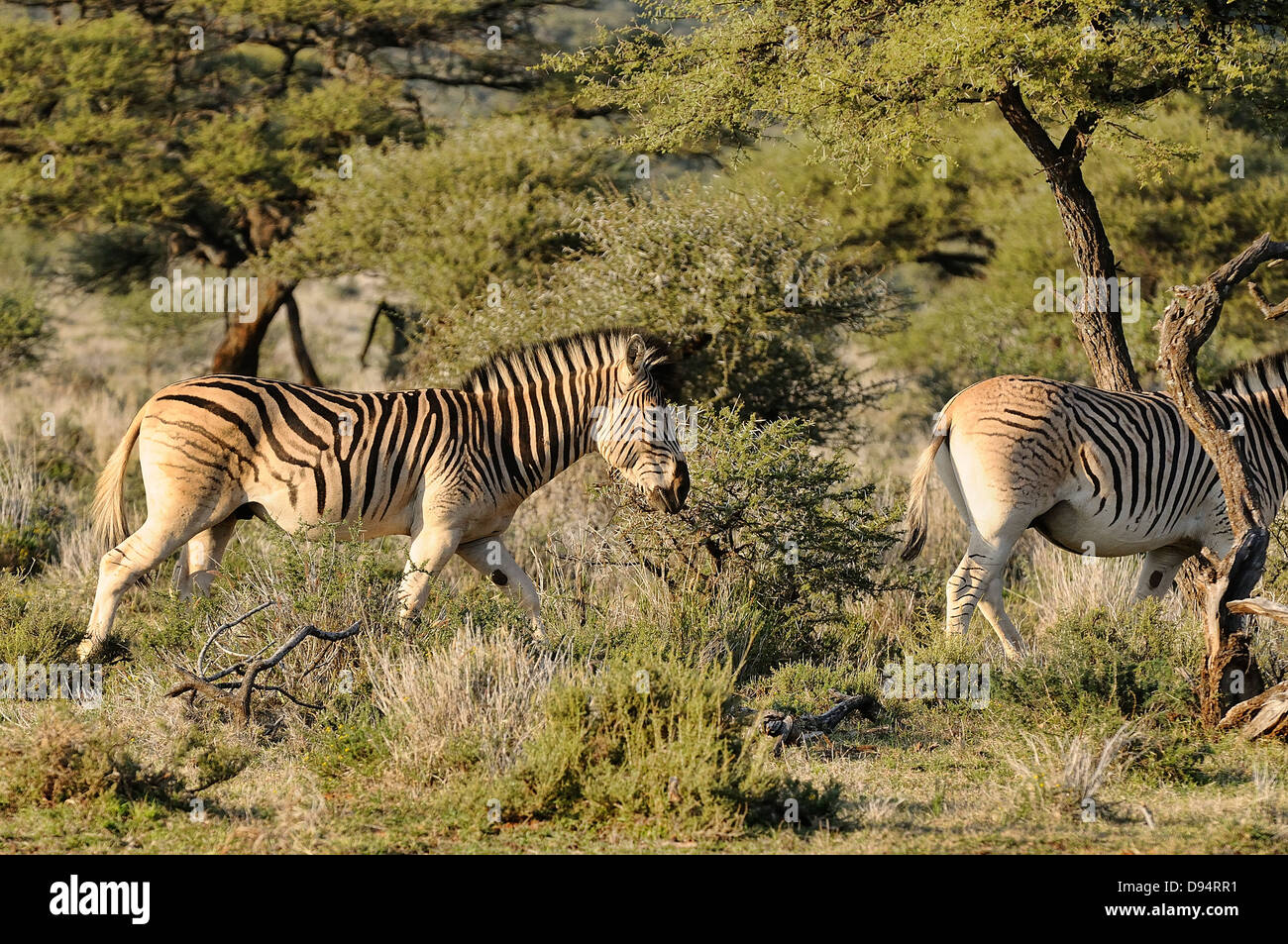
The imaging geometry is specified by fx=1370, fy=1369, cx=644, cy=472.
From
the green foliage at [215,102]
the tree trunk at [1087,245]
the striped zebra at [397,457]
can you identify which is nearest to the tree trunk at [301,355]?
the green foliage at [215,102]

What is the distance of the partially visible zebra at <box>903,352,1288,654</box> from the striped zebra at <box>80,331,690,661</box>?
186 cm

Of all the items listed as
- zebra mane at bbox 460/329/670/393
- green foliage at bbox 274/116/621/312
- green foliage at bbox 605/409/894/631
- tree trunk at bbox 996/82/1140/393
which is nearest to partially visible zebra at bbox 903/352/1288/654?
green foliage at bbox 605/409/894/631

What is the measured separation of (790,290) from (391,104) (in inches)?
393

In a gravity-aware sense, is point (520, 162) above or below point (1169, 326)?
above

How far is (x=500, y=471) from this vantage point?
337 inches

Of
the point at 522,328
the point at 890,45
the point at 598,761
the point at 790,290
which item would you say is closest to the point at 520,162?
the point at 522,328

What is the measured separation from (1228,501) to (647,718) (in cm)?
347

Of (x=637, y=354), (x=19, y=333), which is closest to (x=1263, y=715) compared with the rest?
(x=637, y=354)

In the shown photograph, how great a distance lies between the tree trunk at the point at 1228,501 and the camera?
23.5ft

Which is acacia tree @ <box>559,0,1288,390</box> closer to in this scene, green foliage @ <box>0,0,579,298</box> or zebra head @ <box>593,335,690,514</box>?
zebra head @ <box>593,335,690,514</box>

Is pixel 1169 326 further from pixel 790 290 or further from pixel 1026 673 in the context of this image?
pixel 790 290

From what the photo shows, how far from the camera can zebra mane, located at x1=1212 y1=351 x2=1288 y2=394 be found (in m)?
9.10

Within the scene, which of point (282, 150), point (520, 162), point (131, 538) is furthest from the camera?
point (282, 150)
